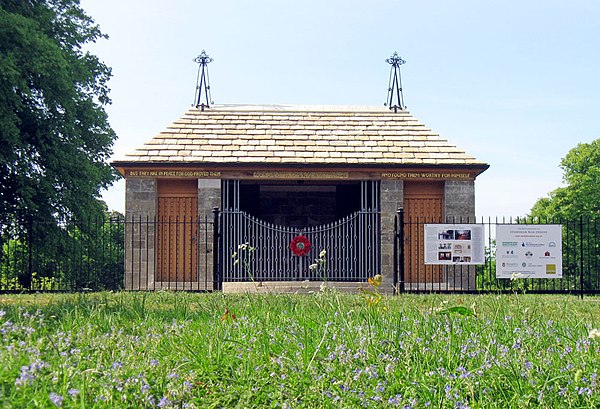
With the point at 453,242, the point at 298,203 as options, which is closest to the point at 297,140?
the point at 298,203

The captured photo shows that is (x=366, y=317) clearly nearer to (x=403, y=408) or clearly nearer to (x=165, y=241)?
(x=403, y=408)

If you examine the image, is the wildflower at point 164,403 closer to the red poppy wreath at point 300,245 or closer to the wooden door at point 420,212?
the red poppy wreath at point 300,245

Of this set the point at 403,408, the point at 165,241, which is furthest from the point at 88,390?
the point at 165,241

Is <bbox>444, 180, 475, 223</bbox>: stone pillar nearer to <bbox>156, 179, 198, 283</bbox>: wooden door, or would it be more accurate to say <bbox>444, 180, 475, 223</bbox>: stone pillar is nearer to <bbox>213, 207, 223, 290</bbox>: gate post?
<bbox>213, 207, 223, 290</bbox>: gate post

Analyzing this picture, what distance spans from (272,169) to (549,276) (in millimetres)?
7825

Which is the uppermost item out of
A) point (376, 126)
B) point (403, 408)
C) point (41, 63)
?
point (41, 63)

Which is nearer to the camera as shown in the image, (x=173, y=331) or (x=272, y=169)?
(x=173, y=331)

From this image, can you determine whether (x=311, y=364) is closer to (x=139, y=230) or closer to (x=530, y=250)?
(x=530, y=250)

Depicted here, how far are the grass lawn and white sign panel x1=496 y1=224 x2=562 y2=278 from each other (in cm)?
943

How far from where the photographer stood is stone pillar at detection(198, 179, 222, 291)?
19.2m

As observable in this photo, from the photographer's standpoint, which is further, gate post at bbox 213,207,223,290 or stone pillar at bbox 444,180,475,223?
stone pillar at bbox 444,180,475,223

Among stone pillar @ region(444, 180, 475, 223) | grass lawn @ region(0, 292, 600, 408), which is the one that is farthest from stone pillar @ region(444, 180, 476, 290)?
grass lawn @ region(0, 292, 600, 408)

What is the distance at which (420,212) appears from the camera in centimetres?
1986

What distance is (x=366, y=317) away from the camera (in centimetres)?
649
